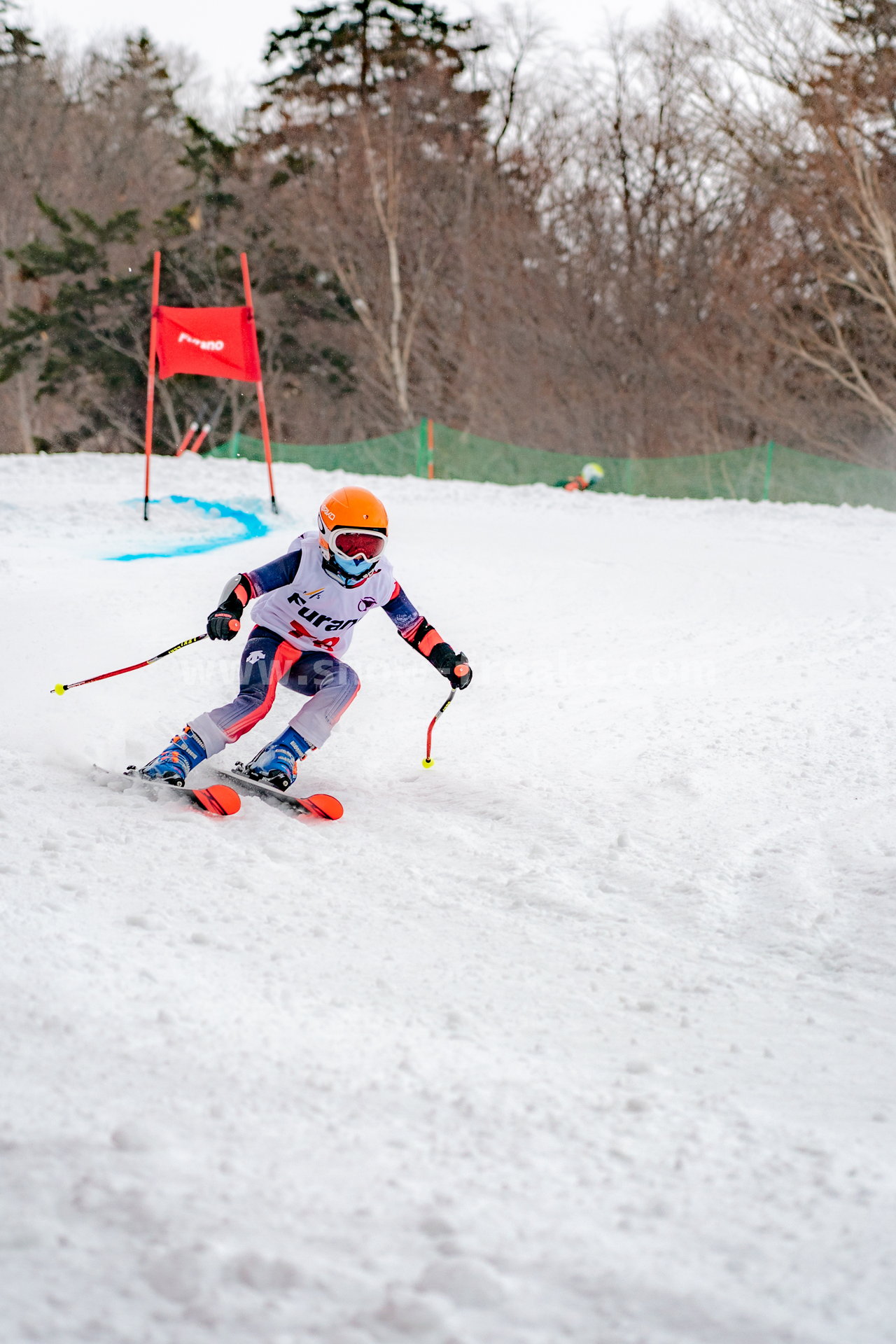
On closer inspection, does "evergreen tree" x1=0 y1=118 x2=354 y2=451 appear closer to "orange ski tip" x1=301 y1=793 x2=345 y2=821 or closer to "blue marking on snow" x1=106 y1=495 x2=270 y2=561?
"blue marking on snow" x1=106 y1=495 x2=270 y2=561

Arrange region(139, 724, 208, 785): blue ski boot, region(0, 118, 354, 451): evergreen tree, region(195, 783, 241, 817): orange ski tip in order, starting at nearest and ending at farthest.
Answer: region(195, 783, 241, 817): orange ski tip < region(139, 724, 208, 785): blue ski boot < region(0, 118, 354, 451): evergreen tree

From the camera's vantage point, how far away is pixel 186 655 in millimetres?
6246

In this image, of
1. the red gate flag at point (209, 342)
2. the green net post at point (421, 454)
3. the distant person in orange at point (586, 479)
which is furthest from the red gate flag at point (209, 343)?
the green net post at point (421, 454)

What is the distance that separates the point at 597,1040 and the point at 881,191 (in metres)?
16.7

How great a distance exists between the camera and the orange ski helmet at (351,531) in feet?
14.2

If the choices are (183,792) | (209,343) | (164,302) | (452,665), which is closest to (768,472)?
(209,343)

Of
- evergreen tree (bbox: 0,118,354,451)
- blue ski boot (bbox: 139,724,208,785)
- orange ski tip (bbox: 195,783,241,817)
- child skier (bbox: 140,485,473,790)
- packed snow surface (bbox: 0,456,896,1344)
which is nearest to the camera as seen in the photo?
packed snow surface (bbox: 0,456,896,1344)

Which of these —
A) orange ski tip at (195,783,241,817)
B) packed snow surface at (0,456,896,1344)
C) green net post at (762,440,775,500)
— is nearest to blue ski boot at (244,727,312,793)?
packed snow surface at (0,456,896,1344)

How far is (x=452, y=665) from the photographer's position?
470 cm

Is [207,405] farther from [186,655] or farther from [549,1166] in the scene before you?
[549,1166]

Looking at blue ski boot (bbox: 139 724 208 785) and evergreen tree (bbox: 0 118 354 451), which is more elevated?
evergreen tree (bbox: 0 118 354 451)

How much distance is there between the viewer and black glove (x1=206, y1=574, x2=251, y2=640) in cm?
416

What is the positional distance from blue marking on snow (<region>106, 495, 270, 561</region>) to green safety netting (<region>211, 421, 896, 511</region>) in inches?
234

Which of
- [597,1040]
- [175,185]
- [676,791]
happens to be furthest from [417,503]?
[175,185]
